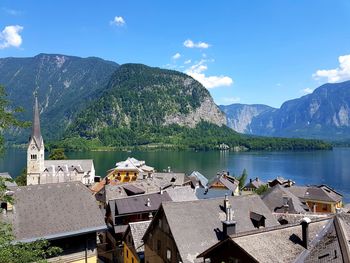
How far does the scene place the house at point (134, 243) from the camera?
29.2m

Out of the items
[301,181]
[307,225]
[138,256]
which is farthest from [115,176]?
[307,225]

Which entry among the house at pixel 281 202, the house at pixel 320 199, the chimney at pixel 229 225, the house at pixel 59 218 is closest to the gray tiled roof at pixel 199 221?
the chimney at pixel 229 225

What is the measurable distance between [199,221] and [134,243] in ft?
24.8

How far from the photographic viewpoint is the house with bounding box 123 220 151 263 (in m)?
29.2

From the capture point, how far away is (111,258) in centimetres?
3591

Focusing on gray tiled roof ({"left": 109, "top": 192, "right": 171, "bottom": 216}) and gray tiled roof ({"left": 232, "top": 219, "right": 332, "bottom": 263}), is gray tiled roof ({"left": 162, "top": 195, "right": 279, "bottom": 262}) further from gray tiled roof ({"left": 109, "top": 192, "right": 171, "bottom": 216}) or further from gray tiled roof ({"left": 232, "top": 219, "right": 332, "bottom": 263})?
gray tiled roof ({"left": 109, "top": 192, "right": 171, "bottom": 216})

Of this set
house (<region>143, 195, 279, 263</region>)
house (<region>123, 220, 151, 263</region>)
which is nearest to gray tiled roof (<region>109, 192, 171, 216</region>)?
house (<region>123, 220, 151, 263</region>)

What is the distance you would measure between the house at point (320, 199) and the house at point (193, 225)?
3898 cm

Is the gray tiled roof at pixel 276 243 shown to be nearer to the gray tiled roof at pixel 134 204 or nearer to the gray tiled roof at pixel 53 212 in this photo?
the gray tiled roof at pixel 53 212

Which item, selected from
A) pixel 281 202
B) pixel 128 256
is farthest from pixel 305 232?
pixel 281 202

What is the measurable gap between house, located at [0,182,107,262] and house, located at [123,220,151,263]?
16.2 feet

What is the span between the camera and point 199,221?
24797 millimetres

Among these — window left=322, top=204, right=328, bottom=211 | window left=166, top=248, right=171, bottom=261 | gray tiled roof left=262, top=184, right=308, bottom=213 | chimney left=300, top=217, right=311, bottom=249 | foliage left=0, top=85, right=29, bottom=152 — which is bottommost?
window left=322, top=204, right=328, bottom=211

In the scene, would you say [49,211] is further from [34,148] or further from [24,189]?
[34,148]
